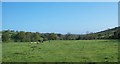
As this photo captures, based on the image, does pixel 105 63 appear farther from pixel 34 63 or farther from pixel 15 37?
pixel 15 37

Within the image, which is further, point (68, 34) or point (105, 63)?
point (68, 34)

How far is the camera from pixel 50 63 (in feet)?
88.9

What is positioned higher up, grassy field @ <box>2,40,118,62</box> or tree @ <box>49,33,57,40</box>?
tree @ <box>49,33,57,40</box>

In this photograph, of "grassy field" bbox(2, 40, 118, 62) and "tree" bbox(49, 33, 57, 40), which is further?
"tree" bbox(49, 33, 57, 40)

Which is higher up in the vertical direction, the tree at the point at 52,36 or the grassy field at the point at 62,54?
the tree at the point at 52,36

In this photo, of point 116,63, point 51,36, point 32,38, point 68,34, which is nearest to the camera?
point 116,63

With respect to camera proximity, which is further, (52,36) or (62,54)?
(52,36)

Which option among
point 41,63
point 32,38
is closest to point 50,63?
point 41,63

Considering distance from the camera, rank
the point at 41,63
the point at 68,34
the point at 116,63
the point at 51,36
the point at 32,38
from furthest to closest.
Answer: the point at 68,34, the point at 51,36, the point at 32,38, the point at 41,63, the point at 116,63

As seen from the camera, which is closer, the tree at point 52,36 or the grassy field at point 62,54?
the grassy field at point 62,54

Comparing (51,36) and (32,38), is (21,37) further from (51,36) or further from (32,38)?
(51,36)

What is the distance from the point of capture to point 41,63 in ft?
89.7

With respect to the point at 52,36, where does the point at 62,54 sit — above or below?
below

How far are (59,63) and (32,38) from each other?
9268 centimetres
